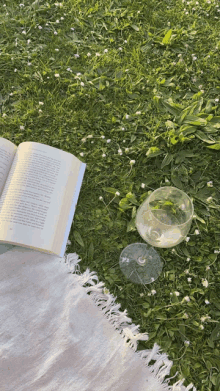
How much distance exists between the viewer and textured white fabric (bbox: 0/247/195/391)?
1.60m

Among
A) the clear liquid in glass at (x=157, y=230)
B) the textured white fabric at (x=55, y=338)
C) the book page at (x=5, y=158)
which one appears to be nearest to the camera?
the clear liquid in glass at (x=157, y=230)

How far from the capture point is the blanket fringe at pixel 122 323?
66.1 inches

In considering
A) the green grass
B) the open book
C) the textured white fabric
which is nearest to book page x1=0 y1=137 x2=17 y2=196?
the open book

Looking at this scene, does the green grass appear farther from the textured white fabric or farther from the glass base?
the textured white fabric

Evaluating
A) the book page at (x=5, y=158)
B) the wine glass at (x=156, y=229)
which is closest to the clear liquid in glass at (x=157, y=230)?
the wine glass at (x=156, y=229)

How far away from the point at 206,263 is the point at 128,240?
21.1 inches

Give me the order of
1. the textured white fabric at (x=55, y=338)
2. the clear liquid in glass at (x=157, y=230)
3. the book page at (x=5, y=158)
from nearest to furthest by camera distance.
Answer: the clear liquid in glass at (x=157, y=230)
the textured white fabric at (x=55, y=338)
the book page at (x=5, y=158)

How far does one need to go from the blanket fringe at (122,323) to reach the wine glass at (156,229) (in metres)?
0.20

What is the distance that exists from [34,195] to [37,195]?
2cm

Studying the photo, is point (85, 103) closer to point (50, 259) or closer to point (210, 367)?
point (50, 259)

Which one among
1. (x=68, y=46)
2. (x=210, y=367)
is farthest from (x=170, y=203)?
(x=68, y=46)

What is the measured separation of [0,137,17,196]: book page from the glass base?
90 cm

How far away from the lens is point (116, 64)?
2.51m

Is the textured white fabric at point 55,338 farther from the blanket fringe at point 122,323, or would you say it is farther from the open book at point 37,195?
the open book at point 37,195
